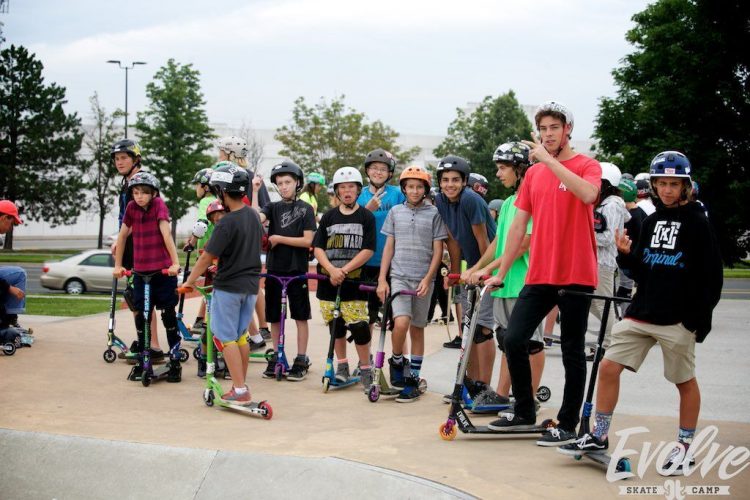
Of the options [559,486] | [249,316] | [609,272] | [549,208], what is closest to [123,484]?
[249,316]

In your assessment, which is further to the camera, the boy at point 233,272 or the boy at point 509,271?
the boy at point 233,272

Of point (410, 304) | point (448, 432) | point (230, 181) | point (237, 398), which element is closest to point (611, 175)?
point (410, 304)

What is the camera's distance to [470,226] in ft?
23.9

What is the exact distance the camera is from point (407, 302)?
7391 mm

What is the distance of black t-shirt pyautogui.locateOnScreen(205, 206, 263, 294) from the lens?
6.96 metres

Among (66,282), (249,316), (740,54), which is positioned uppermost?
(740,54)

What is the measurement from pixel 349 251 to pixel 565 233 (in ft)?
9.24

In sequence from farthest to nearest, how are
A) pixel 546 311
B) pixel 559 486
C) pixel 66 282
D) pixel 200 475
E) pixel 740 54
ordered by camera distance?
pixel 740 54 < pixel 66 282 < pixel 546 311 < pixel 200 475 < pixel 559 486

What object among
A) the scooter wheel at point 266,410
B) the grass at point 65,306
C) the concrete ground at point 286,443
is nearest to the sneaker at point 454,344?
the concrete ground at point 286,443

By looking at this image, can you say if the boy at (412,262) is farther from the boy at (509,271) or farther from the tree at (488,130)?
the tree at (488,130)

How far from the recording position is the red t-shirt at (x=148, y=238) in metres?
8.31

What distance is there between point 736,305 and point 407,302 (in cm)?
1128

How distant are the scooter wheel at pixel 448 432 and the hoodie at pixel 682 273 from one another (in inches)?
63.6

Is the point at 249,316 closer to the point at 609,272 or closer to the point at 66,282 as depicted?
the point at 609,272
